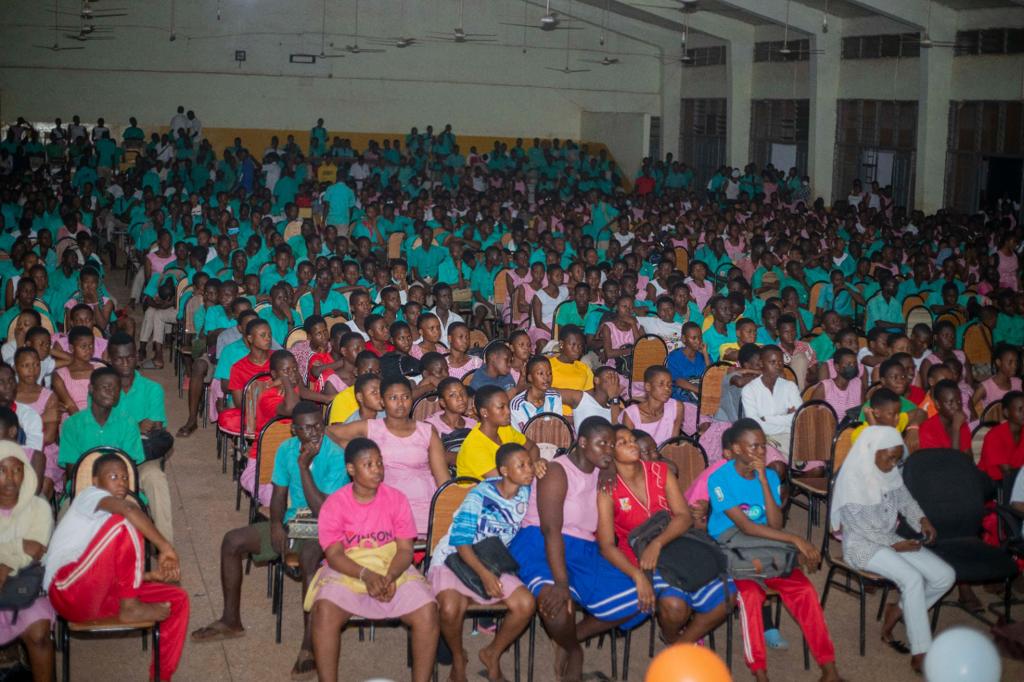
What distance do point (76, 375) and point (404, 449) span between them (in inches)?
98.3

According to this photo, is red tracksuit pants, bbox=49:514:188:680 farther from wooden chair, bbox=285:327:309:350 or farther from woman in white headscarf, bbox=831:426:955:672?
wooden chair, bbox=285:327:309:350

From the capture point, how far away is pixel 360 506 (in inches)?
199

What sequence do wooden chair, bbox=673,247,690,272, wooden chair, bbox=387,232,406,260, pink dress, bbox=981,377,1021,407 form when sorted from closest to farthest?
pink dress, bbox=981,377,1021,407
wooden chair, bbox=673,247,690,272
wooden chair, bbox=387,232,406,260

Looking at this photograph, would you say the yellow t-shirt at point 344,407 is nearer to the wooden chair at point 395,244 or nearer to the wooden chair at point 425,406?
the wooden chair at point 425,406

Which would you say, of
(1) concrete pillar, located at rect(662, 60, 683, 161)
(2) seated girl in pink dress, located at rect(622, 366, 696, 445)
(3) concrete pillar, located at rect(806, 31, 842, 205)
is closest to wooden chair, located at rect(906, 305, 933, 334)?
(2) seated girl in pink dress, located at rect(622, 366, 696, 445)

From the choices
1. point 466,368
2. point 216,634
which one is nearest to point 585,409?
point 466,368

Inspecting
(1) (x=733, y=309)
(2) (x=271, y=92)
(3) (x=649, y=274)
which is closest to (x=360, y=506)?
(1) (x=733, y=309)

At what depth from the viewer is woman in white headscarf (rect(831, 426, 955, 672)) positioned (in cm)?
541

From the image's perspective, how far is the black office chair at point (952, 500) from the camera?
5828mm

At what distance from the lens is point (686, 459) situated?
20.3 ft

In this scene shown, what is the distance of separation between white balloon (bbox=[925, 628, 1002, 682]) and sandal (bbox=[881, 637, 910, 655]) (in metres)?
3.25

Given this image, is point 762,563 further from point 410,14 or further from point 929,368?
point 410,14

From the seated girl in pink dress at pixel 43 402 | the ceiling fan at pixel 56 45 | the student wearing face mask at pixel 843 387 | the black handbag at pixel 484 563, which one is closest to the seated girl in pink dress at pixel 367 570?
the black handbag at pixel 484 563

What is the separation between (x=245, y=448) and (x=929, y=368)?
4.52m
